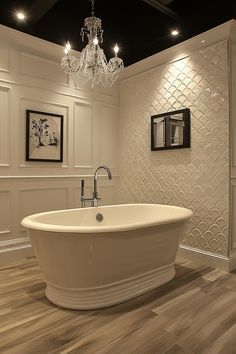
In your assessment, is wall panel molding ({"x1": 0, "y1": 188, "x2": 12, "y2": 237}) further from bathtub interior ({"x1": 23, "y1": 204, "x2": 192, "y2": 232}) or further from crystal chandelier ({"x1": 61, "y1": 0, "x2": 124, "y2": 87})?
crystal chandelier ({"x1": 61, "y1": 0, "x2": 124, "y2": 87})

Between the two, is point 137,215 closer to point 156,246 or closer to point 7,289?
point 156,246

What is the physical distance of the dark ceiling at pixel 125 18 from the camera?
254 centimetres

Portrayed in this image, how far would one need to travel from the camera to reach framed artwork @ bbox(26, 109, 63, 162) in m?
2.97

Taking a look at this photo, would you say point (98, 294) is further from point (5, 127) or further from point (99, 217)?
point (5, 127)

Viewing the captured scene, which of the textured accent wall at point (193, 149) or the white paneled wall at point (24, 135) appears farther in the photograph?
the white paneled wall at point (24, 135)

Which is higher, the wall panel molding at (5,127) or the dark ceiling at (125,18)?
the dark ceiling at (125,18)

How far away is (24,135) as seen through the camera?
2.95 metres

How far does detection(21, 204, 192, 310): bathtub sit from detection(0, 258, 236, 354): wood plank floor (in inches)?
3.8

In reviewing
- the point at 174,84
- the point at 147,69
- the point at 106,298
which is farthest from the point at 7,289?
the point at 147,69

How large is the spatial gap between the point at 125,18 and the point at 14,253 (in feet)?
9.51

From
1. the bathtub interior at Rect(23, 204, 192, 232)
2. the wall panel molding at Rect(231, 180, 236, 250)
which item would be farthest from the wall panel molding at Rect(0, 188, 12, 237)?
the wall panel molding at Rect(231, 180, 236, 250)

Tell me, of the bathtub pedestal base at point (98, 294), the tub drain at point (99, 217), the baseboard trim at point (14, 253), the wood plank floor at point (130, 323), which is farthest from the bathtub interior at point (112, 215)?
the baseboard trim at point (14, 253)

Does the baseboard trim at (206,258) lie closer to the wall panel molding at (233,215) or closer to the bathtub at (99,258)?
the wall panel molding at (233,215)

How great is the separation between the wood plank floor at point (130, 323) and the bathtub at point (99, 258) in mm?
96
